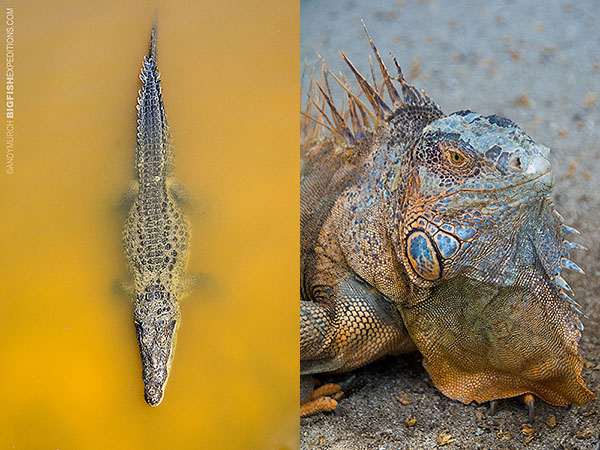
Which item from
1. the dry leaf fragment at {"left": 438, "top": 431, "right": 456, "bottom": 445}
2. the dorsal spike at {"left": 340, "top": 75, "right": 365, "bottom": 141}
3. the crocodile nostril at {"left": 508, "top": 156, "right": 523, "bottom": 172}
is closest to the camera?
the crocodile nostril at {"left": 508, "top": 156, "right": 523, "bottom": 172}

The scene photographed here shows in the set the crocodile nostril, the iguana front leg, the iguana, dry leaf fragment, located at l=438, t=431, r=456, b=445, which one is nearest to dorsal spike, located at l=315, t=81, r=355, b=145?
the iguana

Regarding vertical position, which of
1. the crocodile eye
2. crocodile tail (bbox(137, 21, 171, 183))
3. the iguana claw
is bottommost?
the iguana claw

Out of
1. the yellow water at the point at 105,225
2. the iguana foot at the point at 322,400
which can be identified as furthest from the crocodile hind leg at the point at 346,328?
the yellow water at the point at 105,225

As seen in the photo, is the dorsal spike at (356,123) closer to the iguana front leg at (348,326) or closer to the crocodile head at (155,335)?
the iguana front leg at (348,326)

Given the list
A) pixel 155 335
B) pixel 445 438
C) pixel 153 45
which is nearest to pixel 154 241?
pixel 155 335

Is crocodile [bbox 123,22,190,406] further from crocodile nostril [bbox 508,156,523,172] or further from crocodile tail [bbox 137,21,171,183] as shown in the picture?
crocodile nostril [bbox 508,156,523,172]

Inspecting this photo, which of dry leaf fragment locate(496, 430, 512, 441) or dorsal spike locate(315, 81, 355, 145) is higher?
dorsal spike locate(315, 81, 355, 145)
